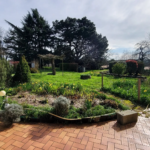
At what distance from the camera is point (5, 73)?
17.8ft

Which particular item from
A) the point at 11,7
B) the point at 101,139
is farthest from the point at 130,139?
the point at 11,7

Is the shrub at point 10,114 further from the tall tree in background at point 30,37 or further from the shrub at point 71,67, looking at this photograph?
the tall tree in background at point 30,37

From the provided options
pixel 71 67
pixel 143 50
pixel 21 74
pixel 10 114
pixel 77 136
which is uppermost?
pixel 143 50

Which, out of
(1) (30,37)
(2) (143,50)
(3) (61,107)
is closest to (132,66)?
(2) (143,50)

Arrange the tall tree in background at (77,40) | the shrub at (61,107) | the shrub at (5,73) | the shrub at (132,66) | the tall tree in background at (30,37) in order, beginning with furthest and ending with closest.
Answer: the tall tree in background at (77,40), the tall tree in background at (30,37), the shrub at (132,66), the shrub at (5,73), the shrub at (61,107)

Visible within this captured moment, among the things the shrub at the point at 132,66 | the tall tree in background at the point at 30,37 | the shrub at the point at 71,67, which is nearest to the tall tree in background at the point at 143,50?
the shrub at the point at 132,66

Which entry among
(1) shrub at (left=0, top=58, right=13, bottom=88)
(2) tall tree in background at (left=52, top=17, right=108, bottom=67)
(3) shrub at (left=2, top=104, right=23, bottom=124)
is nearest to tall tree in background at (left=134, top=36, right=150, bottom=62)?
(2) tall tree in background at (left=52, top=17, right=108, bottom=67)

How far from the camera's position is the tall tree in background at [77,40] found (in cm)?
2094

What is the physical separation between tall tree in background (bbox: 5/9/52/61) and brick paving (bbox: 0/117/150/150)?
20415 millimetres

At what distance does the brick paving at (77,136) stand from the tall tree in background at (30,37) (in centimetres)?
2042

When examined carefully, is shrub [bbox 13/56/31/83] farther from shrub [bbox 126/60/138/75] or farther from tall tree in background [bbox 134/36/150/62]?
tall tree in background [bbox 134/36/150/62]

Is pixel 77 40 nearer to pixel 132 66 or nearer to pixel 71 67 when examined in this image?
pixel 71 67

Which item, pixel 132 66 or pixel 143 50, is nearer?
pixel 132 66

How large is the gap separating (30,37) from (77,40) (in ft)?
32.9
